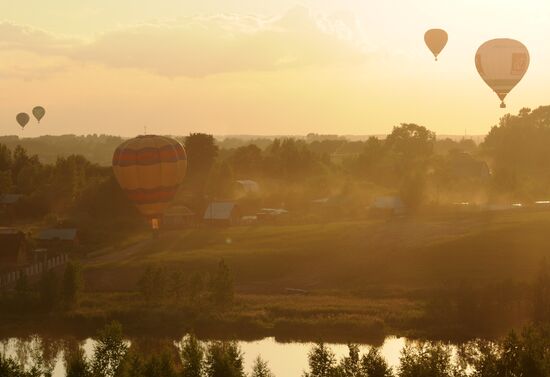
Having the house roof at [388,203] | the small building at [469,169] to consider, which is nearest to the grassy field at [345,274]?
the house roof at [388,203]

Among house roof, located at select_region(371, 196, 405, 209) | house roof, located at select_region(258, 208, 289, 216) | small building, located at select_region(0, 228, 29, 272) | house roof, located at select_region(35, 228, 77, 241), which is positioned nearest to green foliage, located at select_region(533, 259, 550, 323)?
small building, located at select_region(0, 228, 29, 272)

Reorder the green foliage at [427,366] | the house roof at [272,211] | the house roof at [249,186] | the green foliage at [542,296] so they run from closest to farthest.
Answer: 1. the green foliage at [427,366]
2. the green foliage at [542,296]
3. the house roof at [272,211]
4. the house roof at [249,186]

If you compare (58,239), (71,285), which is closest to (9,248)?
(58,239)

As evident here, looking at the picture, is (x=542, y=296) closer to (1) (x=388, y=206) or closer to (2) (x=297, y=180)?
(1) (x=388, y=206)

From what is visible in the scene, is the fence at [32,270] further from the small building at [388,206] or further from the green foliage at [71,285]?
the small building at [388,206]

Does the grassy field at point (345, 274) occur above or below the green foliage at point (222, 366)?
above

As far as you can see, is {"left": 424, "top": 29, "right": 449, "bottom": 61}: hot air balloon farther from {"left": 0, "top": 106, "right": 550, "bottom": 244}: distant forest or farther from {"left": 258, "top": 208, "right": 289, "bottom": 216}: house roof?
{"left": 258, "top": 208, "right": 289, "bottom": 216}: house roof

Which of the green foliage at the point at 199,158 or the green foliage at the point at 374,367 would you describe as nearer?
the green foliage at the point at 374,367
